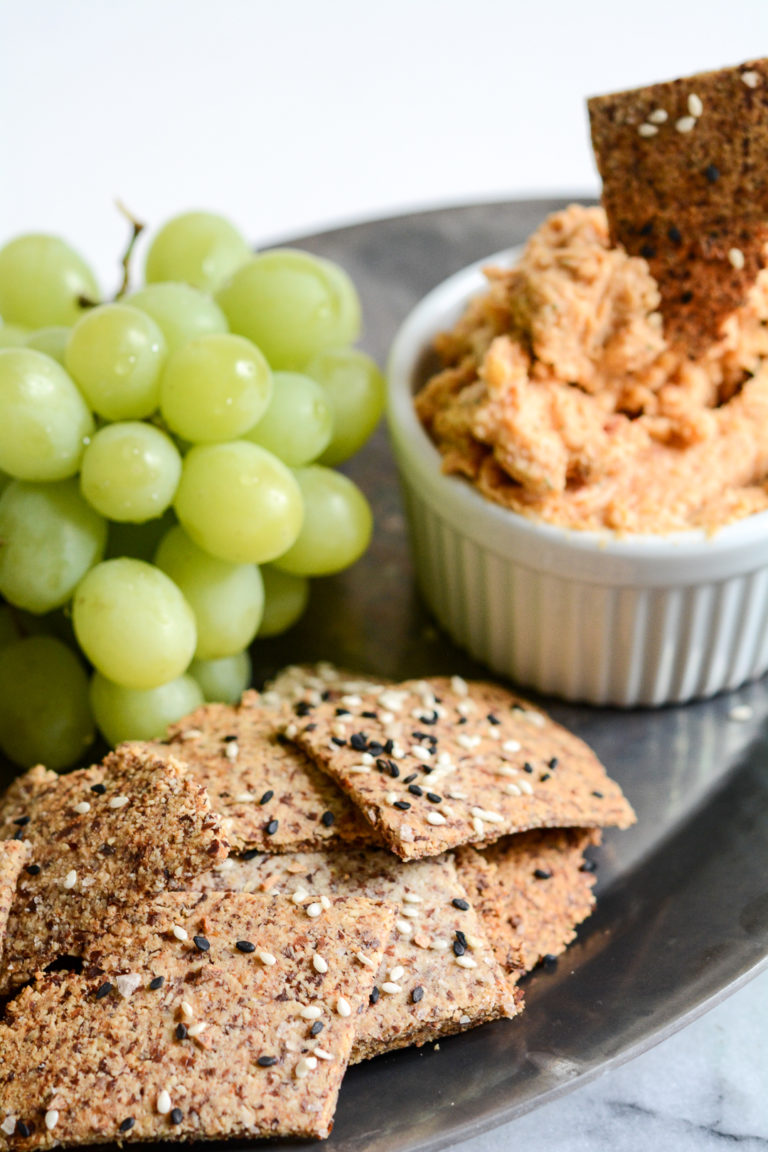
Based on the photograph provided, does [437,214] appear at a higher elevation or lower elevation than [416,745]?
higher

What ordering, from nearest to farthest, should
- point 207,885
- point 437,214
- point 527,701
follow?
point 207,885
point 527,701
point 437,214

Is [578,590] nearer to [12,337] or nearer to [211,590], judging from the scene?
[211,590]

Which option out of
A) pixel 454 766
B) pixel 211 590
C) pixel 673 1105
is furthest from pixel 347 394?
pixel 673 1105

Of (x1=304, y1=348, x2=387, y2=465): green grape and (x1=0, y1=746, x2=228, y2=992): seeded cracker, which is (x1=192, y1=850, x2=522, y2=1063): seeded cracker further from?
(x1=304, y1=348, x2=387, y2=465): green grape

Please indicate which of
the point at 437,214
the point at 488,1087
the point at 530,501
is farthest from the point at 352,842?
the point at 437,214

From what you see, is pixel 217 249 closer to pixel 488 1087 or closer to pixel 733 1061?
pixel 488 1087
